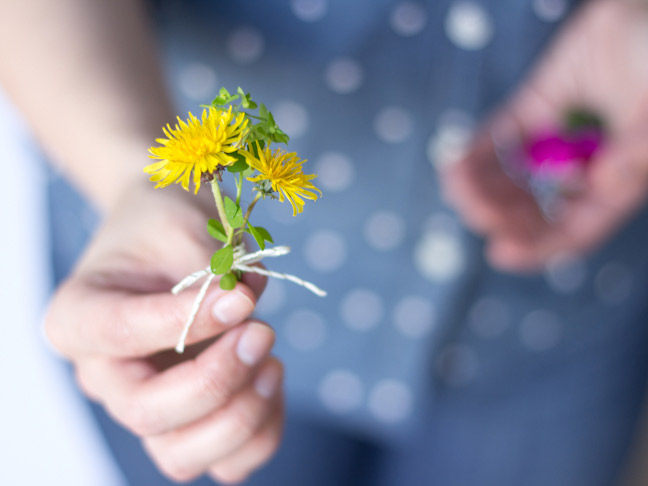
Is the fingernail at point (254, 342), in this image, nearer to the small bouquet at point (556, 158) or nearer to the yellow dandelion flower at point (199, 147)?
the yellow dandelion flower at point (199, 147)

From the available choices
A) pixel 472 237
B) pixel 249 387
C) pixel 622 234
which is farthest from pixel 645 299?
pixel 249 387

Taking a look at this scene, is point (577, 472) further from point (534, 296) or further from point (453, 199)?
point (453, 199)

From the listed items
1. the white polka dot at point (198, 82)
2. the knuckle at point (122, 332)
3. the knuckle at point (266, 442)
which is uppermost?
the white polka dot at point (198, 82)

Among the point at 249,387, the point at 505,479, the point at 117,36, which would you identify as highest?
the point at 117,36

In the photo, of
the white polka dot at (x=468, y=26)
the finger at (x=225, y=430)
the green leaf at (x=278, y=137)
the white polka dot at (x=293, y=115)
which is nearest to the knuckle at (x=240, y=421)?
the finger at (x=225, y=430)

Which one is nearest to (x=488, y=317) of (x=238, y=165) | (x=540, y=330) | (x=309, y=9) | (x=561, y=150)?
(x=540, y=330)

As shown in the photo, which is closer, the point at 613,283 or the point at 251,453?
the point at 251,453

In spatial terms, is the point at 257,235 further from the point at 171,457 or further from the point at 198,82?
the point at 198,82
